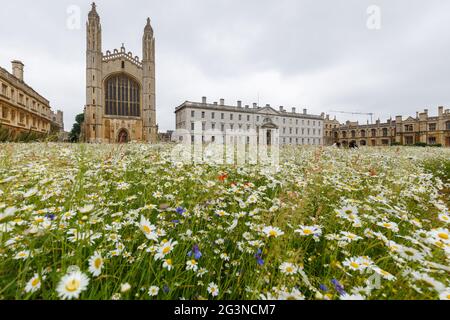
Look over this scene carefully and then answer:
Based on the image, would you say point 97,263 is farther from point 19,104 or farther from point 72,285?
point 19,104

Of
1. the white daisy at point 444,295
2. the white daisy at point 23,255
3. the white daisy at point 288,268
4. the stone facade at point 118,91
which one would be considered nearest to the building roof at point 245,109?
the stone facade at point 118,91

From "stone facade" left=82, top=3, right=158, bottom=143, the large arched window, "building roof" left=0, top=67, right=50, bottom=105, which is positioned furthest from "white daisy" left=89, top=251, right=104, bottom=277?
the large arched window

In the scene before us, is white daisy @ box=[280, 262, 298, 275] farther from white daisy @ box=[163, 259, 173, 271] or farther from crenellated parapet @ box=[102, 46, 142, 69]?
crenellated parapet @ box=[102, 46, 142, 69]

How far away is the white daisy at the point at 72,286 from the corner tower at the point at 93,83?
43.7 metres

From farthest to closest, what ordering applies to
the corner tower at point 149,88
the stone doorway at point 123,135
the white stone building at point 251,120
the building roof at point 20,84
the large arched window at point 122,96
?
the white stone building at point 251,120 → the corner tower at point 149,88 → the large arched window at point 122,96 → the stone doorway at point 123,135 → the building roof at point 20,84

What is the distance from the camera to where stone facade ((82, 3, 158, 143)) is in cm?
3916

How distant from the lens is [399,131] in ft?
234

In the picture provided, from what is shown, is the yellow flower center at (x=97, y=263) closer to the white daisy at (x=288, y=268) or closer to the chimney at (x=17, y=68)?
the white daisy at (x=288, y=268)

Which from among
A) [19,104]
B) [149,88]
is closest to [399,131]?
[149,88]

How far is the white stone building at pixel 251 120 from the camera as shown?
60.5 metres

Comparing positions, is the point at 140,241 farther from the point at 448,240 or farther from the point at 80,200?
the point at 448,240
